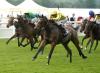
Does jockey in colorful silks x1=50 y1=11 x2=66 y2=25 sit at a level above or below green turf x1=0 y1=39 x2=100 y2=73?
above

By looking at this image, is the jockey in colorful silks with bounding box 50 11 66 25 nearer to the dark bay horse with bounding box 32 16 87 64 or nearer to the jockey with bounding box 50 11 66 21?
the jockey with bounding box 50 11 66 21

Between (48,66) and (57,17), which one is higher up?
(57,17)

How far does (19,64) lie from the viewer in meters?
13.8

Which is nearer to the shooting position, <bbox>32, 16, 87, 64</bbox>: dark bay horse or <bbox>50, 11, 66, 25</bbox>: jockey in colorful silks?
<bbox>32, 16, 87, 64</bbox>: dark bay horse

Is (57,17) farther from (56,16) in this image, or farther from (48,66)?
(48,66)

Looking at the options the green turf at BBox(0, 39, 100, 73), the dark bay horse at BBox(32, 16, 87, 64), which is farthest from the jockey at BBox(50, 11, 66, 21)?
the green turf at BBox(0, 39, 100, 73)

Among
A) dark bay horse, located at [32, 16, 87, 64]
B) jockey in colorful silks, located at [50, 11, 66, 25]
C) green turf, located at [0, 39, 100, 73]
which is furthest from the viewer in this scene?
jockey in colorful silks, located at [50, 11, 66, 25]

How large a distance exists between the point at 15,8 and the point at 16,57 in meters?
18.9

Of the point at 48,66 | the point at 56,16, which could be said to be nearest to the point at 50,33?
the point at 48,66

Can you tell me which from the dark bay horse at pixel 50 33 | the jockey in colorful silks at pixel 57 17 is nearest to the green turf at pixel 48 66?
the dark bay horse at pixel 50 33

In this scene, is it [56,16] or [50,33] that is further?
[56,16]

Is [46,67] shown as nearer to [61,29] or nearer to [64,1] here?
[61,29]

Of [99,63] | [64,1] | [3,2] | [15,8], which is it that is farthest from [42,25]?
[64,1]

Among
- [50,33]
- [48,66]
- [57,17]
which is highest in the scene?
[57,17]
